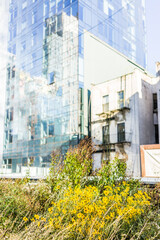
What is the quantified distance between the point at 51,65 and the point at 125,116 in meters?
11.9

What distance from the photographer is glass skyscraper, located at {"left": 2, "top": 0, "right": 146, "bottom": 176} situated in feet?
95.2

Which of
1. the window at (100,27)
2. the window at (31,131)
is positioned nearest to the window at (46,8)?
the window at (100,27)

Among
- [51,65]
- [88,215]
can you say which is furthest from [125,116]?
[88,215]

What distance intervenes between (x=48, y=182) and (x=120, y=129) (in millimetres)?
18335

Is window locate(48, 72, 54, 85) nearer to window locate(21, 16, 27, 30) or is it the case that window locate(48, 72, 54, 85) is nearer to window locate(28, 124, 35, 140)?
window locate(28, 124, 35, 140)

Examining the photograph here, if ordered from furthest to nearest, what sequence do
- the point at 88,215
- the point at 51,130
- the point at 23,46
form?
the point at 23,46 < the point at 51,130 < the point at 88,215

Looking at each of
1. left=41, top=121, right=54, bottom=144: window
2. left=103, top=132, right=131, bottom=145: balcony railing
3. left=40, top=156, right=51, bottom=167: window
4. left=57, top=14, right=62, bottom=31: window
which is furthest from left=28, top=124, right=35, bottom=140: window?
left=57, top=14, right=62, bottom=31: window

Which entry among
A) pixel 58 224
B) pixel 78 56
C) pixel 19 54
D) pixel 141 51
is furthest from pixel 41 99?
pixel 58 224

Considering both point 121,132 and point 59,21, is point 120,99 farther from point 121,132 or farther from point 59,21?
point 59,21

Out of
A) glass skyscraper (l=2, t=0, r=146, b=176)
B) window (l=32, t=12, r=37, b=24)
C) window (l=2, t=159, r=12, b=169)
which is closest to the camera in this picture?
glass skyscraper (l=2, t=0, r=146, b=176)

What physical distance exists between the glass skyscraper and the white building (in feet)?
6.04

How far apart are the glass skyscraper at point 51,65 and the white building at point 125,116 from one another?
184cm

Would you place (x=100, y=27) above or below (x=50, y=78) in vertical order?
above

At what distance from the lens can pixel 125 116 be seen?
2605 cm
